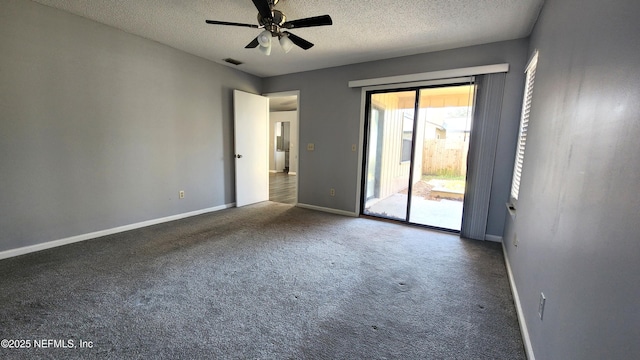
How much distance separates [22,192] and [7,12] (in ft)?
5.75

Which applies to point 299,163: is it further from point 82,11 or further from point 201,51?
point 82,11

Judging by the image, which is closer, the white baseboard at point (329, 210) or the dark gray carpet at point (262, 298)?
the dark gray carpet at point (262, 298)

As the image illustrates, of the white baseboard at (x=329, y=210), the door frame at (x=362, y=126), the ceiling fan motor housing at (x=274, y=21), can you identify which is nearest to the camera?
the ceiling fan motor housing at (x=274, y=21)

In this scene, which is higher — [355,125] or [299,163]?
[355,125]

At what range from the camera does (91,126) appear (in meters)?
3.00

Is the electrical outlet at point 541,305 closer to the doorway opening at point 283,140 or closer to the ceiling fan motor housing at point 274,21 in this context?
the ceiling fan motor housing at point 274,21

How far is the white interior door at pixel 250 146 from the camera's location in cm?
471

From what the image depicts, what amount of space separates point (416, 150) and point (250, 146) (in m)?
3.12

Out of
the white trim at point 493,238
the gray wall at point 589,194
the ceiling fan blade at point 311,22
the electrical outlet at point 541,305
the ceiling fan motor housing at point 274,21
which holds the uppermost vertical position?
the ceiling fan motor housing at point 274,21

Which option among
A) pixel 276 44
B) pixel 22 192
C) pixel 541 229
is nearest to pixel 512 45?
pixel 541 229

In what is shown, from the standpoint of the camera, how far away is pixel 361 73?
4.12 m

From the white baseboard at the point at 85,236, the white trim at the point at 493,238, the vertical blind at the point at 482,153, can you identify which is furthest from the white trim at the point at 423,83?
the white baseboard at the point at 85,236

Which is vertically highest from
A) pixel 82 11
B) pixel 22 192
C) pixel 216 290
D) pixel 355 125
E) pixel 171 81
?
pixel 82 11

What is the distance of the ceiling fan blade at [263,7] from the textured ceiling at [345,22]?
0.37 metres
